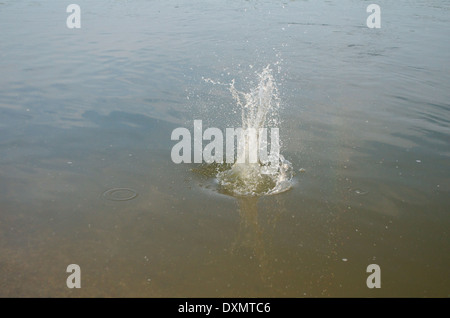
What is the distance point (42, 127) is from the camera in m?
6.96

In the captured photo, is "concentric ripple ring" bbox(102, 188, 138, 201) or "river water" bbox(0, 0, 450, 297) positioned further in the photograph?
"concentric ripple ring" bbox(102, 188, 138, 201)

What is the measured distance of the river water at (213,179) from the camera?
3893 millimetres

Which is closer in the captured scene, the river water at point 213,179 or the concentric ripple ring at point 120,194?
the river water at point 213,179

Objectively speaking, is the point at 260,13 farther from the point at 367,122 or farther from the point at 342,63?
the point at 367,122

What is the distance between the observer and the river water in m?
3.89

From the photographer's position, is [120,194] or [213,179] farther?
[213,179]

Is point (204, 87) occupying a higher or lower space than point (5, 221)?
higher

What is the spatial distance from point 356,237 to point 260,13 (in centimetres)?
1565

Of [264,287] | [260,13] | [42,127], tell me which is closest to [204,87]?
[42,127]

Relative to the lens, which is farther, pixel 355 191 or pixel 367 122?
pixel 367 122

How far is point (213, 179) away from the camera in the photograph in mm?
5520

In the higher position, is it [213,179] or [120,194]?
[213,179]
